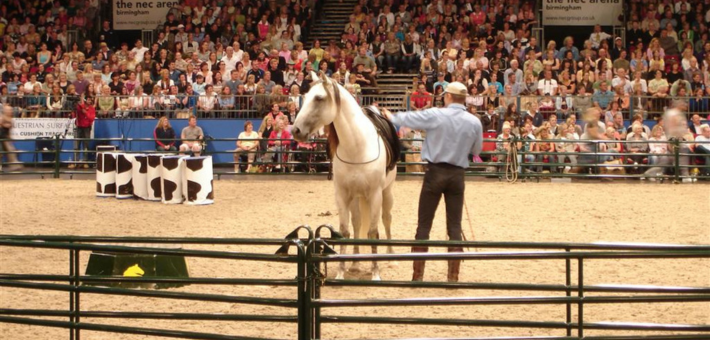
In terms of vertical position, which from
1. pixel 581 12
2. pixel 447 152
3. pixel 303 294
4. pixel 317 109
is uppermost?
pixel 581 12

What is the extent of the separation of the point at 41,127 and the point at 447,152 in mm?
17355

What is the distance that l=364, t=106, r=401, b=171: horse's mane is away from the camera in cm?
1075

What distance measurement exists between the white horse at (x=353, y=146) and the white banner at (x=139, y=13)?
2271 centimetres

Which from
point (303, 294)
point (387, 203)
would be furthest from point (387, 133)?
point (303, 294)

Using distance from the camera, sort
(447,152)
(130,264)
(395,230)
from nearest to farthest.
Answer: (130,264), (447,152), (395,230)

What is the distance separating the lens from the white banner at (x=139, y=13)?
32.2 meters

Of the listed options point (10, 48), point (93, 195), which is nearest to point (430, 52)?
point (93, 195)

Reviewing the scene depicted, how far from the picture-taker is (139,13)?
3250 centimetres

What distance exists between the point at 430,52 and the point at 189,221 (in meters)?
12.5

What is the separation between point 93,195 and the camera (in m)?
18.5

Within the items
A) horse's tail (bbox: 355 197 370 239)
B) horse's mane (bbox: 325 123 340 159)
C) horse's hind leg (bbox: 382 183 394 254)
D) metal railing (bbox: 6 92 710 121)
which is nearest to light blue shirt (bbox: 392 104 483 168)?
horse's mane (bbox: 325 123 340 159)

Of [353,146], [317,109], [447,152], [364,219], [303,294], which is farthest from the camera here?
[364,219]

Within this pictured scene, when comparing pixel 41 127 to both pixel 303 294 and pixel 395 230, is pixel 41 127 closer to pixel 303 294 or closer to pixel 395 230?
pixel 395 230

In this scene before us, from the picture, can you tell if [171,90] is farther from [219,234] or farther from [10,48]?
[219,234]
